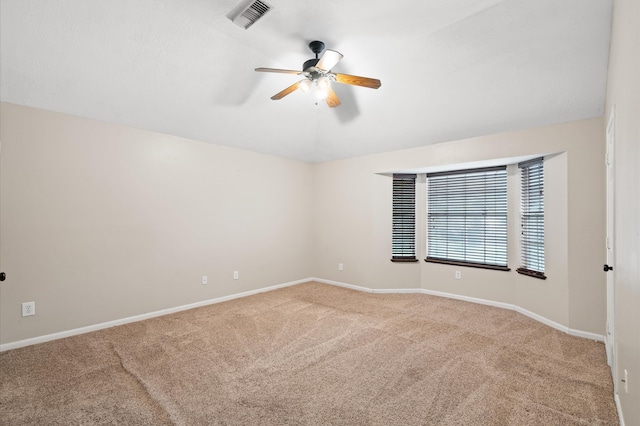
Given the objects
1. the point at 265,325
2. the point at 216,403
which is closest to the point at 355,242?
the point at 265,325

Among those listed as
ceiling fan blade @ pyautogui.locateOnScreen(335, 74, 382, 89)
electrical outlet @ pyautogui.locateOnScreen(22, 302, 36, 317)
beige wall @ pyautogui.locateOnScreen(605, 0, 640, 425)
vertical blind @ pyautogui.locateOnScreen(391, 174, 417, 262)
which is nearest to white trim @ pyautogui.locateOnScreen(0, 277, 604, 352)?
electrical outlet @ pyautogui.locateOnScreen(22, 302, 36, 317)

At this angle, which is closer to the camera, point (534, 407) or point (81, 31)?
point (534, 407)

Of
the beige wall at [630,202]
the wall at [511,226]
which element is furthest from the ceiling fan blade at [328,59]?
the wall at [511,226]

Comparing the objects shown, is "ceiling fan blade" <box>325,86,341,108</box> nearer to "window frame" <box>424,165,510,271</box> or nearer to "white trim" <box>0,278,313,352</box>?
"window frame" <box>424,165,510,271</box>

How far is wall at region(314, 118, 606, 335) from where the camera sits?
331 centimetres

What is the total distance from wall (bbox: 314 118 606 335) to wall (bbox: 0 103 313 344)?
1346 mm

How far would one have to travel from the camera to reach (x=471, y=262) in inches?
187

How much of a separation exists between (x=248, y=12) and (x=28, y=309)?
139 inches

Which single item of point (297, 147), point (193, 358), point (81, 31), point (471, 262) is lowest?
point (193, 358)

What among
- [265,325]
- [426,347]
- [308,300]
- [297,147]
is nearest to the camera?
[426,347]

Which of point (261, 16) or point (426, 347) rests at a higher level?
point (261, 16)

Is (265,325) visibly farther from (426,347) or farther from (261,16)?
(261,16)

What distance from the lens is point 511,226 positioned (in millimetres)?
4406

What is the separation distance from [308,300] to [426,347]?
2.08 meters
